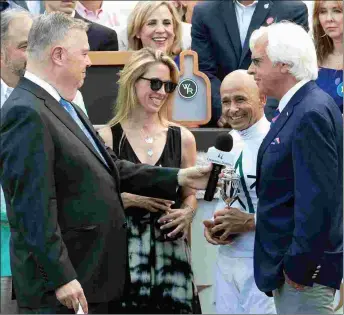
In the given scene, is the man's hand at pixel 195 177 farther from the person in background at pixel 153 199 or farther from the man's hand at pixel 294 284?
the man's hand at pixel 294 284

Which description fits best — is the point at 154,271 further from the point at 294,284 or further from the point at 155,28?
the point at 155,28

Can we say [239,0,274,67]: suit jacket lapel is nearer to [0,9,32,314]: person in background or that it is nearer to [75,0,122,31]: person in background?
[75,0,122,31]: person in background

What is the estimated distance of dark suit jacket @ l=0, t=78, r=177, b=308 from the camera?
3697mm

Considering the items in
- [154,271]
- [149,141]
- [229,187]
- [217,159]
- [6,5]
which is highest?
[6,5]

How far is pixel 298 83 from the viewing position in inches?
163

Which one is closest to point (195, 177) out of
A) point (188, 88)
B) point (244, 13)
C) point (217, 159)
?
point (217, 159)

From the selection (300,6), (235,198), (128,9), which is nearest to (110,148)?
(235,198)

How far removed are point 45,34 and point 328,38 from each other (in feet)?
7.01

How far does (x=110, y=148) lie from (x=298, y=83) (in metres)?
1.05

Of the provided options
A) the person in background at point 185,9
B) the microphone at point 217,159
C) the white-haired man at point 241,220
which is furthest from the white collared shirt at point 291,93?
the person in background at point 185,9

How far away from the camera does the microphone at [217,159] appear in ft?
13.0

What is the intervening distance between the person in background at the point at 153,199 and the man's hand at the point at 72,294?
1.01 meters

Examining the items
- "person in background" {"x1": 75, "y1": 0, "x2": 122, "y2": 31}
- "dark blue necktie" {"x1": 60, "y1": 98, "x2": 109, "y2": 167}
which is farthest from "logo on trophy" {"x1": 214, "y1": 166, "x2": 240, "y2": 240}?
"person in background" {"x1": 75, "y1": 0, "x2": 122, "y2": 31}

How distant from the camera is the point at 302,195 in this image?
387 centimetres
